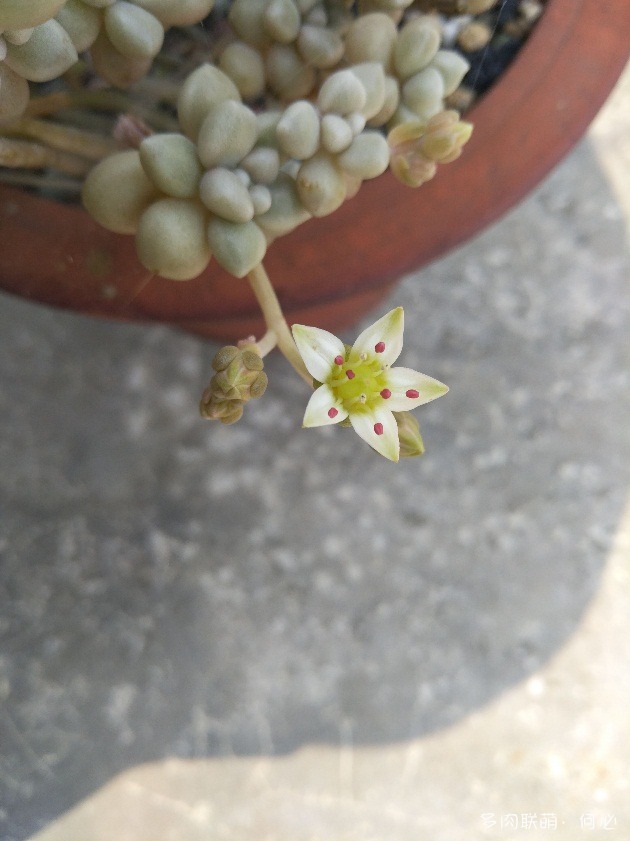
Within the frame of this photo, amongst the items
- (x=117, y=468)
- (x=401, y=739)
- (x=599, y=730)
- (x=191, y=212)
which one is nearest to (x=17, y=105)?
(x=191, y=212)

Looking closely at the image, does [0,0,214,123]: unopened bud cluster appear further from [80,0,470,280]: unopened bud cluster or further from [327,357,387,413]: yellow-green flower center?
[327,357,387,413]: yellow-green flower center

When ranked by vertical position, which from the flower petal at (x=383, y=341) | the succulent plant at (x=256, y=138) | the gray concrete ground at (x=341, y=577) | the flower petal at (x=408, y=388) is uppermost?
the succulent plant at (x=256, y=138)


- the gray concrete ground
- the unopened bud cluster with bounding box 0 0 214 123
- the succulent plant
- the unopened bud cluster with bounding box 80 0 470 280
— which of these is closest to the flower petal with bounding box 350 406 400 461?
the succulent plant

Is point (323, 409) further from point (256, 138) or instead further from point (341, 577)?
point (341, 577)

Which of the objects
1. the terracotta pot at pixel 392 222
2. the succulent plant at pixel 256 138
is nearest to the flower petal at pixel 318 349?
the succulent plant at pixel 256 138

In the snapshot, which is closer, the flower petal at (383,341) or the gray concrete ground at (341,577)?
the flower petal at (383,341)

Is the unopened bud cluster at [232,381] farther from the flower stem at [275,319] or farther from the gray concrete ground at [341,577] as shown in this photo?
the gray concrete ground at [341,577]

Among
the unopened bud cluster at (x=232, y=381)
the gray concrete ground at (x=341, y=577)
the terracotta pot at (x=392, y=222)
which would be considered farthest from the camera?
the gray concrete ground at (x=341, y=577)
